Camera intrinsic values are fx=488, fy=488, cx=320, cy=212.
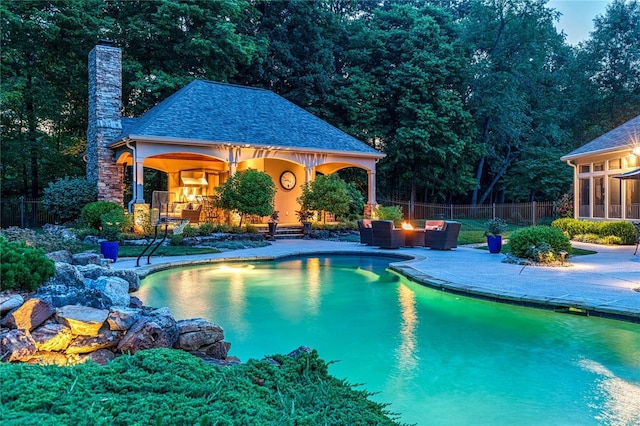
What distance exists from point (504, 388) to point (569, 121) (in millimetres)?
28847

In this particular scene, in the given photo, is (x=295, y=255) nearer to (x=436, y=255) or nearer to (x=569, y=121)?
(x=436, y=255)

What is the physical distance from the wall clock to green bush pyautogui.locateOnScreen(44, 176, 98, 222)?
6.85 m

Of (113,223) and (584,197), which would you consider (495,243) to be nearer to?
(584,197)

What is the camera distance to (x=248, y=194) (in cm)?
1554

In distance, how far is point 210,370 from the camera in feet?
9.87

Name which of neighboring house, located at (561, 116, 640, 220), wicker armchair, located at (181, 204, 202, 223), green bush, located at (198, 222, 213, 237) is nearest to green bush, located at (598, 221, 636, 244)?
neighboring house, located at (561, 116, 640, 220)

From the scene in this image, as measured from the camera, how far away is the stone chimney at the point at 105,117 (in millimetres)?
16766

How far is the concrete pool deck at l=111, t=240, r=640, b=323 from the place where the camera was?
21.4ft

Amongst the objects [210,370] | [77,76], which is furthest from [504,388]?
[77,76]

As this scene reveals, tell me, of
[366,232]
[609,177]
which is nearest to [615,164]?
[609,177]

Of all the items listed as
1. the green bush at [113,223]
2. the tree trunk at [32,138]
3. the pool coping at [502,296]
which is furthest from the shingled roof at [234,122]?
the tree trunk at [32,138]

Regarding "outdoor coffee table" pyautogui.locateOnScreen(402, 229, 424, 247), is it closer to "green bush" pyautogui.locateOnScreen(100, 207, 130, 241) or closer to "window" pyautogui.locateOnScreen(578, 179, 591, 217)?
"window" pyautogui.locateOnScreen(578, 179, 591, 217)

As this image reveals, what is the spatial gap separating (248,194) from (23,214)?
958 cm

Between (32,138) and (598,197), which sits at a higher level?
(32,138)
